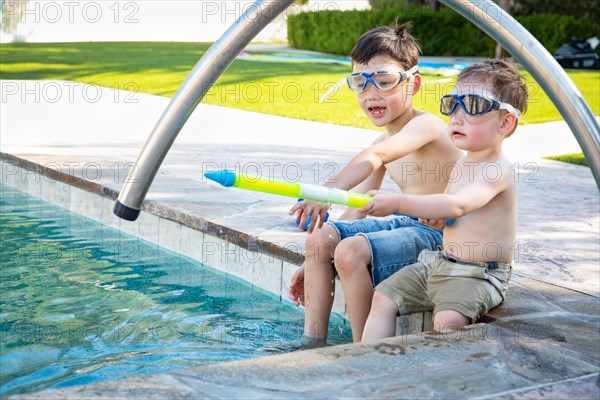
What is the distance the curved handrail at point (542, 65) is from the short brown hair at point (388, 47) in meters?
1.32

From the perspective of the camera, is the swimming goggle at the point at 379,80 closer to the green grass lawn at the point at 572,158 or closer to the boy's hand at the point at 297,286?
the boy's hand at the point at 297,286

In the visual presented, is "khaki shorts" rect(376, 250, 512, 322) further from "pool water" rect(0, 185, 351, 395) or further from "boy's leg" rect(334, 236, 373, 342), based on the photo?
"pool water" rect(0, 185, 351, 395)

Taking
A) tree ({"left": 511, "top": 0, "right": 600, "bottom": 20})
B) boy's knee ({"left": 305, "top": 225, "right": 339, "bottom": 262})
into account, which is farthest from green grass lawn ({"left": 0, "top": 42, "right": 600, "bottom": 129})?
tree ({"left": 511, "top": 0, "right": 600, "bottom": 20})

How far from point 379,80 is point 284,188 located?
1.48m

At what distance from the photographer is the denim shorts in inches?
125

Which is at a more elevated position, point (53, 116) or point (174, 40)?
point (174, 40)

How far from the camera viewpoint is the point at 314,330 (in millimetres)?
3258

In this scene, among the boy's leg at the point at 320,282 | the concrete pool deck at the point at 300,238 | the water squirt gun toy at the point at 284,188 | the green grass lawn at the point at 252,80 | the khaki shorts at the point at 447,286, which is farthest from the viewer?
the green grass lawn at the point at 252,80

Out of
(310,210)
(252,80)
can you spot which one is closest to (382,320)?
(310,210)

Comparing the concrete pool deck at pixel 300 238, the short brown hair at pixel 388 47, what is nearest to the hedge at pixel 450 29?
the concrete pool deck at pixel 300 238

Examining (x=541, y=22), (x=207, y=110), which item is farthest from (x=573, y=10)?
(x=207, y=110)

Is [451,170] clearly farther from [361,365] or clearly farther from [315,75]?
[315,75]

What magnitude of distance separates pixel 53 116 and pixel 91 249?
19.5 ft

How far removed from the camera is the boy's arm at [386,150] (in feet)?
10.5
